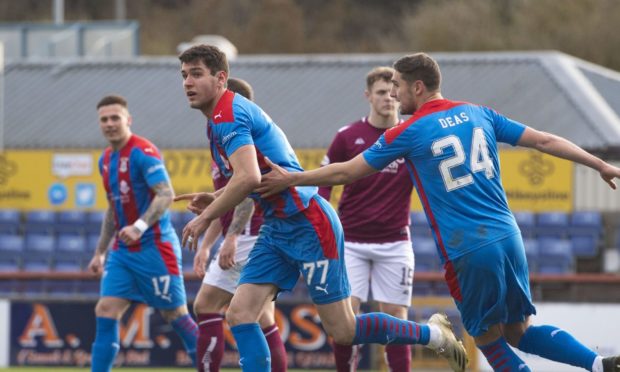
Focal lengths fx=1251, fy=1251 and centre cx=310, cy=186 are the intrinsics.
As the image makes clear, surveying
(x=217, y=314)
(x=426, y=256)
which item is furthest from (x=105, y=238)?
(x=426, y=256)

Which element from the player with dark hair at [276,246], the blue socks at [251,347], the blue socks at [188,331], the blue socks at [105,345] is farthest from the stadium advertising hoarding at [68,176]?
the blue socks at [251,347]

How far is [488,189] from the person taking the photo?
255 inches

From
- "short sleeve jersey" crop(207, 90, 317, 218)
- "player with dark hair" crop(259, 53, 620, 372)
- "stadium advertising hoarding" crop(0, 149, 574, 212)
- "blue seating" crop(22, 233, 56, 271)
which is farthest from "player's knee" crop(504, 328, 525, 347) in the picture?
"blue seating" crop(22, 233, 56, 271)

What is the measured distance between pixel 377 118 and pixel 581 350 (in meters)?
2.71

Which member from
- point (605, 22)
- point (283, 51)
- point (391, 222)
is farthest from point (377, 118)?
point (283, 51)

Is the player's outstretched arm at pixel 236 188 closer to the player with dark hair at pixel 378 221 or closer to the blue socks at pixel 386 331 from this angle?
the blue socks at pixel 386 331

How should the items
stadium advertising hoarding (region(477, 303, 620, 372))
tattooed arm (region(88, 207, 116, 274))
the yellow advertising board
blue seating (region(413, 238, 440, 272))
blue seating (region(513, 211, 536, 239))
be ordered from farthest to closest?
the yellow advertising board < blue seating (region(513, 211, 536, 239)) < blue seating (region(413, 238, 440, 272)) < stadium advertising hoarding (region(477, 303, 620, 372)) < tattooed arm (region(88, 207, 116, 274))

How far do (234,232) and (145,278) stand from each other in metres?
1.59

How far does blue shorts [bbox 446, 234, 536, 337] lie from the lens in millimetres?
6414

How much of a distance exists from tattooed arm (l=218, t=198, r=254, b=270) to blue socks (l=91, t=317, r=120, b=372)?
1541 mm

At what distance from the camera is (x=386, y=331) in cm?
698

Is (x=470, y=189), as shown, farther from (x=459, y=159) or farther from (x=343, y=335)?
(x=343, y=335)

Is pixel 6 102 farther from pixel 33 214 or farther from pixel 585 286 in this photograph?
pixel 585 286

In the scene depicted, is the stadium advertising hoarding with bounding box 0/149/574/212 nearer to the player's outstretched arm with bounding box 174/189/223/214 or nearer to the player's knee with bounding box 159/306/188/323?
the player's knee with bounding box 159/306/188/323
